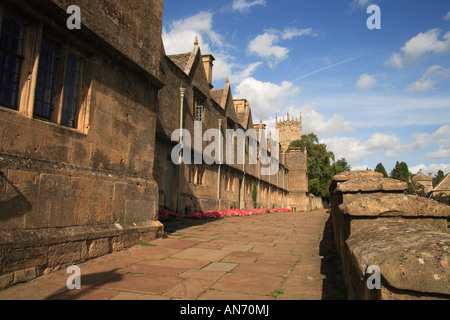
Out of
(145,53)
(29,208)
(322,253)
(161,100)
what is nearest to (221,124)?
(161,100)

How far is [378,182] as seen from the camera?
3.83 meters

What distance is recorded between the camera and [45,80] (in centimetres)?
516

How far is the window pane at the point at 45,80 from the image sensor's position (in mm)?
4996

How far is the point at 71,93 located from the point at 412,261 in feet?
19.0

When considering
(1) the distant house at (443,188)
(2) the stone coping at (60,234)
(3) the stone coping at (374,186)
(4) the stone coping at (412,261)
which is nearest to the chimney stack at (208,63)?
(2) the stone coping at (60,234)

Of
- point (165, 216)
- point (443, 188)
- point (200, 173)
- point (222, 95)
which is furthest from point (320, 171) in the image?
point (165, 216)

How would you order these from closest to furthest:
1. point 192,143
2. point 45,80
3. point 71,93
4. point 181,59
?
point 45,80 < point 71,93 < point 192,143 < point 181,59

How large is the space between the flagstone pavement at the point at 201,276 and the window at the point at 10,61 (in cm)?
262

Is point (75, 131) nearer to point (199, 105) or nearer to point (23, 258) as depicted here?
point (23, 258)

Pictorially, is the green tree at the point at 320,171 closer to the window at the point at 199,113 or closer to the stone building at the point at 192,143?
the stone building at the point at 192,143

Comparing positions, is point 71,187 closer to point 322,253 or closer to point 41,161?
point 41,161

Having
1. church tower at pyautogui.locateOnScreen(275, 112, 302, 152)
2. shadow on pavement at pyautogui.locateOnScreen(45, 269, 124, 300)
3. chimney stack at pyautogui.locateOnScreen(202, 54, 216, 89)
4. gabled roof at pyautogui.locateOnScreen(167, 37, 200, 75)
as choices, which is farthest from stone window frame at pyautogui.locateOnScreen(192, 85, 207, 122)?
church tower at pyautogui.locateOnScreen(275, 112, 302, 152)

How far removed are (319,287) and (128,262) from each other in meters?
3.08

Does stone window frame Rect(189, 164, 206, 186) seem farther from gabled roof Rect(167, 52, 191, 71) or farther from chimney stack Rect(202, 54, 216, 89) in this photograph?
chimney stack Rect(202, 54, 216, 89)
